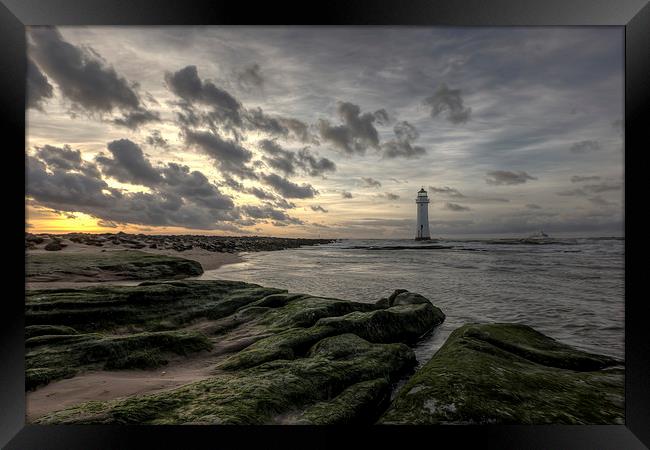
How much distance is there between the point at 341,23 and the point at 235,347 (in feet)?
18.7

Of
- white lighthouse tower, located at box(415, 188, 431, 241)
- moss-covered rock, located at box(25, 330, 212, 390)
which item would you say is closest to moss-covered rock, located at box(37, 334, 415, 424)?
moss-covered rock, located at box(25, 330, 212, 390)

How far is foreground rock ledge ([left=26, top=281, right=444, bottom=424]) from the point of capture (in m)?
3.38

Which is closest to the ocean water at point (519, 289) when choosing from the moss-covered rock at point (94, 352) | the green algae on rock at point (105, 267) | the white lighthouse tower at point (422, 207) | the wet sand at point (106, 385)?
the green algae on rock at point (105, 267)

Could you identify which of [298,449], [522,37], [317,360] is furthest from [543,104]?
[298,449]

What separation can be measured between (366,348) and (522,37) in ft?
22.7

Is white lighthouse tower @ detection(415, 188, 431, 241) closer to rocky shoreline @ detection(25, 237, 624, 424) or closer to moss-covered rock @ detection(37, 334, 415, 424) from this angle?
rocky shoreline @ detection(25, 237, 624, 424)

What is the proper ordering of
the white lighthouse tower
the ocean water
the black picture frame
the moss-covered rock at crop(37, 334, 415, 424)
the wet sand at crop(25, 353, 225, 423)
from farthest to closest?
the white lighthouse tower < the ocean water < the wet sand at crop(25, 353, 225, 423) < the moss-covered rock at crop(37, 334, 415, 424) < the black picture frame

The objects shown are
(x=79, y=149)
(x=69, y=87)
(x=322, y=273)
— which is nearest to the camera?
(x=69, y=87)

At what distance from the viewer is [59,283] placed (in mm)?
8945

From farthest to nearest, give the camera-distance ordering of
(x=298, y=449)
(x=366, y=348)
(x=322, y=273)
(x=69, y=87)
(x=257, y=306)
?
1. (x=322, y=273)
2. (x=257, y=306)
3. (x=69, y=87)
4. (x=366, y=348)
5. (x=298, y=449)

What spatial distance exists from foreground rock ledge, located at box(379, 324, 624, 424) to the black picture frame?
0.12 m

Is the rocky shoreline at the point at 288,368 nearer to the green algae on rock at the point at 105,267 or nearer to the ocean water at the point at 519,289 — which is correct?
the ocean water at the point at 519,289

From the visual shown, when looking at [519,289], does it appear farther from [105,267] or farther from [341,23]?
[105,267]
